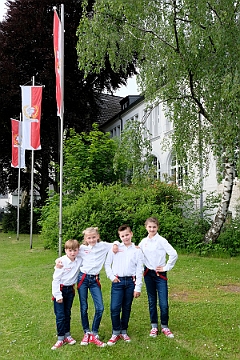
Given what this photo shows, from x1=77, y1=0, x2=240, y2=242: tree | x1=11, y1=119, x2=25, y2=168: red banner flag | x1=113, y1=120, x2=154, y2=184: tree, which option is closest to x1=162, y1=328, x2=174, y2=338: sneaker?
x1=77, y1=0, x2=240, y2=242: tree

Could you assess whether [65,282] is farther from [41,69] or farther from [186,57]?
[41,69]

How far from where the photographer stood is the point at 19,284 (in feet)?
32.8

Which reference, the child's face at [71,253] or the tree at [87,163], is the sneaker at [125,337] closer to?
the child's face at [71,253]

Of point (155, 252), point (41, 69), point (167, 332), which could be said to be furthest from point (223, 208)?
point (41, 69)

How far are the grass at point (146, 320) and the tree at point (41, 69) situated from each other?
1390cm

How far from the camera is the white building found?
1825 centimetres

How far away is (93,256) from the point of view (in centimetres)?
556

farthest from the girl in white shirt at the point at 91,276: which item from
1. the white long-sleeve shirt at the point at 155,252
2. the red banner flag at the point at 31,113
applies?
the red banner flag at the point at 31,113

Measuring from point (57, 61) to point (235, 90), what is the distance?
15.9 feet

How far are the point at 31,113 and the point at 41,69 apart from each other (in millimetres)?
9146

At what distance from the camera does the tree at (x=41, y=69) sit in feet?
77.0

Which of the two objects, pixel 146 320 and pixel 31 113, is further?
pixel 31 113

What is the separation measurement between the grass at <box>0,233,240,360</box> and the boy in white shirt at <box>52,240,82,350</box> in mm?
429

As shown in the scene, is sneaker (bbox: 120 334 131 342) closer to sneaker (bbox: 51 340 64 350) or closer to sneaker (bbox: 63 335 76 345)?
sneaker (bbox: 63 335 76 345)
